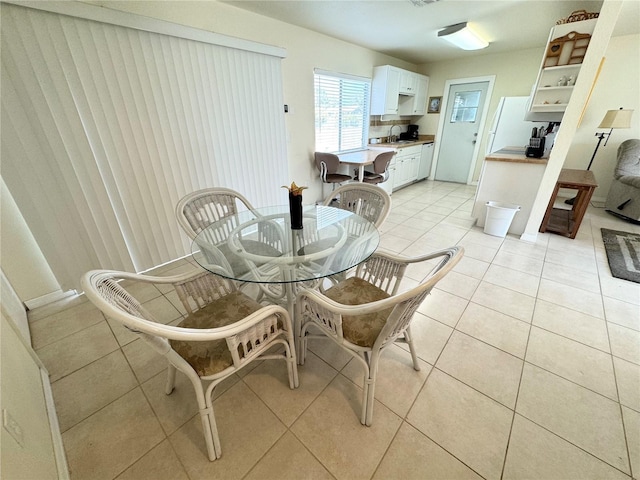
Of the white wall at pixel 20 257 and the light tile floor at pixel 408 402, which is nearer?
the light tile floor at pixel 408 402

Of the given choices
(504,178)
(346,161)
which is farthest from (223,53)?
(504,178)

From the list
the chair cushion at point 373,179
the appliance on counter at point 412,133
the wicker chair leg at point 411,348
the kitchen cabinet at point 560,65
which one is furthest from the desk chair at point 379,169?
the wicker chair leg at point 411,348

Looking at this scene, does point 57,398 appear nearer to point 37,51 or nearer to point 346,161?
point 37,51

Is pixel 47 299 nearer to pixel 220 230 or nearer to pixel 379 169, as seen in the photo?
pixel 220 230

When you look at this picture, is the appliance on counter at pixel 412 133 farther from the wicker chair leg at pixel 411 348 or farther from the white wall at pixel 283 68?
the wicker chair leg at pixel 411 348

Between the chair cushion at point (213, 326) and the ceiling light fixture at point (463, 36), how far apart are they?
3863mm

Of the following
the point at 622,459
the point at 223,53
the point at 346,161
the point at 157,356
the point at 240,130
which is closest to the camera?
the point at 622,459

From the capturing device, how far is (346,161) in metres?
3.66

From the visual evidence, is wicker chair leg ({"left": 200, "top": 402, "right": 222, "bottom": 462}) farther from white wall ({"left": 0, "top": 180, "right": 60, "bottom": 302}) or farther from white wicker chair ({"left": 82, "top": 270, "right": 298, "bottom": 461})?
white wall ({"left": 0, "top": 180, "right": 60, "bottom": 302})

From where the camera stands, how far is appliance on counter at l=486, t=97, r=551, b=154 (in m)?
4.22

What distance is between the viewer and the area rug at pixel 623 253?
7.47 ft

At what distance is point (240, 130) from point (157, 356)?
7.38 ft

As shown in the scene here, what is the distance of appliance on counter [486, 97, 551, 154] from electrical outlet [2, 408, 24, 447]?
5.95 meters

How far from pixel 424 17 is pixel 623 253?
3.26 metres
